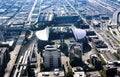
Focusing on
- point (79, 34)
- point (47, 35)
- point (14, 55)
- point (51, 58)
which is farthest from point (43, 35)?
point (51, 58)

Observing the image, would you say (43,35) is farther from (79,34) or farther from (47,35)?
(79,34)

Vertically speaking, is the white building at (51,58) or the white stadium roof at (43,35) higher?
the white building at (51,58)

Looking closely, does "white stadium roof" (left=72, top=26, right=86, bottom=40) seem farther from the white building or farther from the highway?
the white building

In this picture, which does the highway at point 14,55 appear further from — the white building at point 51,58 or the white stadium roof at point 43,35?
the white building at point 51,58

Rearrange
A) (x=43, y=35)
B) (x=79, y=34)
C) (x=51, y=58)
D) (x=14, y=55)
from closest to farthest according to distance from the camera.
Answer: (x=51, y=58), (x=14, y=55), (x=79, y=34), (x=43, y=35)

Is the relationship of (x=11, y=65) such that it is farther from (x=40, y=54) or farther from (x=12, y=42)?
(x=12, y=42)

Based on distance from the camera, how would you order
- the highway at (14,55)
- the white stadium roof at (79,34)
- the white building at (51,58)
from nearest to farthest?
the highway at (14,55) < the white building at (51,58) < the white stadium roof at (79,34)

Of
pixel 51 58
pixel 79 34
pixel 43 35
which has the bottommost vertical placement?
pixel 79 34

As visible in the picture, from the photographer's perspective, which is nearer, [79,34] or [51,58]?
Result: [51,58]

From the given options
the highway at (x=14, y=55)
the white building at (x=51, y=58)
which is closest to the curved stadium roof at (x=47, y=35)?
the highway at (x=14, y=55)

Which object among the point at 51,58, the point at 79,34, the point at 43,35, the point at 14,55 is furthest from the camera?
the point at 43,35

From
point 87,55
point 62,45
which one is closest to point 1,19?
point 62,45
